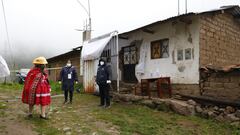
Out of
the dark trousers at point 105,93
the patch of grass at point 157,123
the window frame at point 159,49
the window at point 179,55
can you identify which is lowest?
the patch of grass at point 157,123

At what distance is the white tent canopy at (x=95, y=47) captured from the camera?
11.5 metres

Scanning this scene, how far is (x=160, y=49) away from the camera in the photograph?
10.9 m

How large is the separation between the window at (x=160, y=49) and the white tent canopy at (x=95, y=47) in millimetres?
1923

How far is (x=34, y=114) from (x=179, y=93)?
5.06 meters

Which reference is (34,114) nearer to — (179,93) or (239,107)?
(179,93)

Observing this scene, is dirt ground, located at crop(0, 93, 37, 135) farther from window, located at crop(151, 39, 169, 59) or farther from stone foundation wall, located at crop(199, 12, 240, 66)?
stone foundation wall, located at crop(199, 12, 240, 66)

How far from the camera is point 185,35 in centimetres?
980

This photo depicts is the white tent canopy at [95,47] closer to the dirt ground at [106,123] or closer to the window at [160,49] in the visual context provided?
the window at [160,49]

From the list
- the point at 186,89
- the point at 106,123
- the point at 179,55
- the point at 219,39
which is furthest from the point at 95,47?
the point at 106,123

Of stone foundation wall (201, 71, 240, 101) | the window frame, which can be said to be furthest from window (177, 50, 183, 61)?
→ stone foundation wall (201, 71, 240, 101)

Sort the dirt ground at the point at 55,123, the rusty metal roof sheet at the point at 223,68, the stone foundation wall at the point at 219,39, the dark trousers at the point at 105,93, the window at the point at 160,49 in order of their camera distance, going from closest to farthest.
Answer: the dirt ground at the point at 55,123
the rusty metal roof sheet at the point at 223,68
the dark trousers at the point at 105,93
the stone foundation wall at the point at 219,39
the window at the point at 160,49

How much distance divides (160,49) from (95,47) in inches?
117

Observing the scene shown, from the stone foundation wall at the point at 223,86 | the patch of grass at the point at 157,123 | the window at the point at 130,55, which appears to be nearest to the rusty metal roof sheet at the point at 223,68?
the stone foundation wall at the point at 223,86

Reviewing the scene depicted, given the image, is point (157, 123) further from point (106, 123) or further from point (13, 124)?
point (13, 124)
